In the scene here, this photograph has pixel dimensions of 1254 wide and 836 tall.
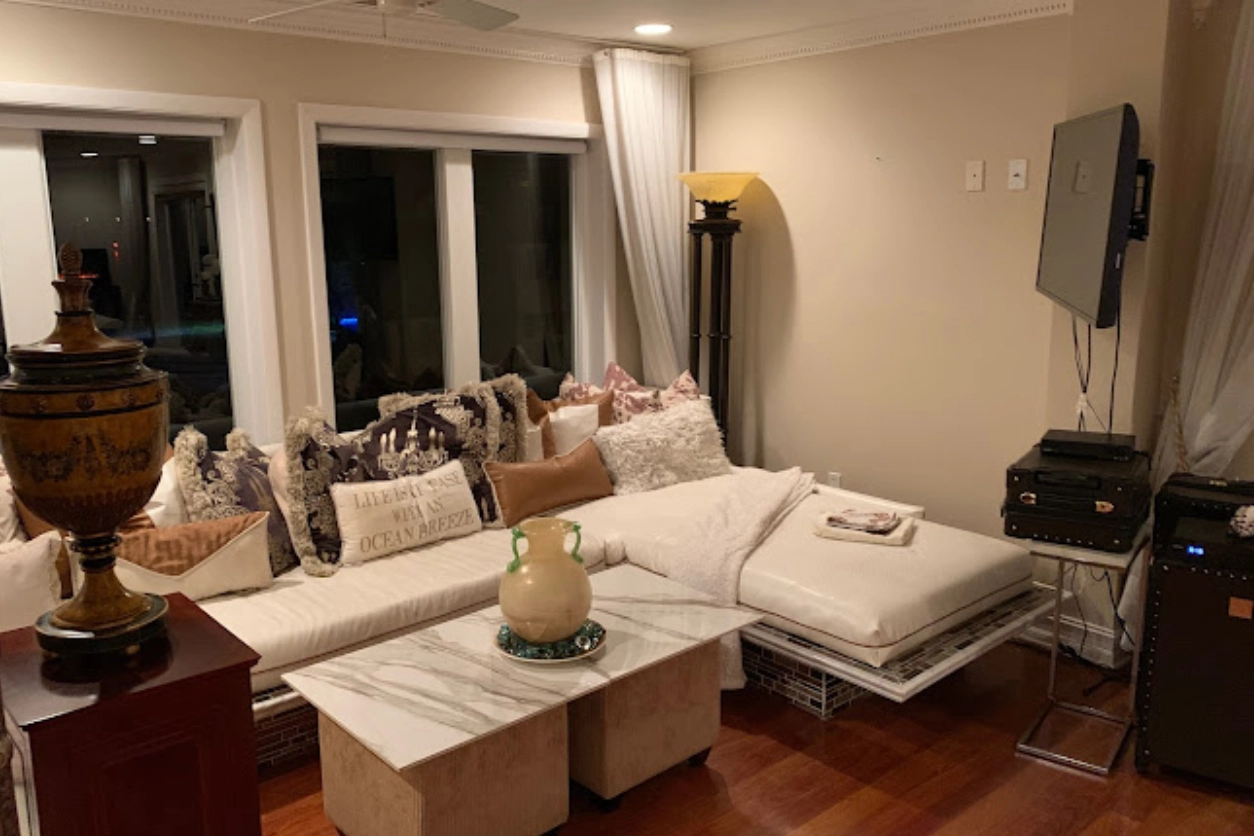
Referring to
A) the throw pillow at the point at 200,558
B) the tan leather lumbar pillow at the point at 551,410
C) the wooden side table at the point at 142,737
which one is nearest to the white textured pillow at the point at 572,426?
the tan leather lumbar pillow at the point at 551,410

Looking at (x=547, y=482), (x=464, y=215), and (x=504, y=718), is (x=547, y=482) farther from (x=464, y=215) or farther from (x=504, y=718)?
(x=504, y=718)

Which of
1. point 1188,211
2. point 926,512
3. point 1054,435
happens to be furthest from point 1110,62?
point 926,512

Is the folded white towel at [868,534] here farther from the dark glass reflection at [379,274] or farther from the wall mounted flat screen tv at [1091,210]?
the dark glass reflection at [379,274]

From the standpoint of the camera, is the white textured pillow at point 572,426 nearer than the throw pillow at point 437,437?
No

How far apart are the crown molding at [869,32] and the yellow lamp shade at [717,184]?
56cm

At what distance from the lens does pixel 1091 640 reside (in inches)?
141

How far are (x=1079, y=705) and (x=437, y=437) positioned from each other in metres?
2.34

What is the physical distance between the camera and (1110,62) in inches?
128

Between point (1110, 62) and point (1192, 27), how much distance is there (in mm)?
365

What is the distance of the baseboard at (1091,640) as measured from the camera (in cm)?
353

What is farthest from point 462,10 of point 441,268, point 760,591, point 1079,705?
point 1079,705

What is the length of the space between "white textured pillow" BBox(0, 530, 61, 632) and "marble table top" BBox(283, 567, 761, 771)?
69cm

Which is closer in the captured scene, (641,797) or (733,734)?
(641,797)

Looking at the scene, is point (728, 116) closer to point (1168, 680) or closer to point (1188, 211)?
point (1188, 211)
